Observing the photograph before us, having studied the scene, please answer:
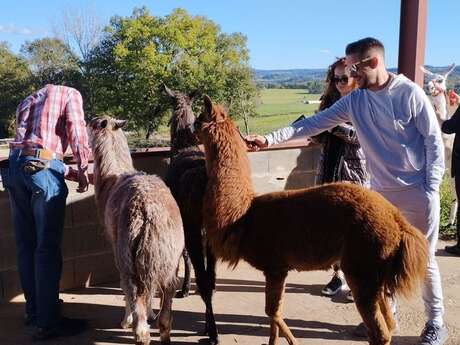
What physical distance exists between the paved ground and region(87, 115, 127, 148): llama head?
1.54m

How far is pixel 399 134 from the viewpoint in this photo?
320cm

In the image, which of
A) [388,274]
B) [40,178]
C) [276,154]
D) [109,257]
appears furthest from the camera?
[276,154]

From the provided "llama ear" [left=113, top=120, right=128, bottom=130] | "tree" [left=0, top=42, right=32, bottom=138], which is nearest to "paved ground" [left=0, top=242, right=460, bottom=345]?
"llama ear" [left=113, top=120, right=128, bottom=130]

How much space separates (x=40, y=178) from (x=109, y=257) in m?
1.66

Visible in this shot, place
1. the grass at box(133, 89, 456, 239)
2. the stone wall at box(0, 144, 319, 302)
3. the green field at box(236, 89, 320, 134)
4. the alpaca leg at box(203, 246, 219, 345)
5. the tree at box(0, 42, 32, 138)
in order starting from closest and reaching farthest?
the alpaca leg at box(203, 246, 219, 345)
the stone wall at box(0, 144, 319, 302)
the grass at box(133, 89, 456, 239)
the green field at box(236, 89, 320, 134)
the tree at box(0, 42, 32, 138)

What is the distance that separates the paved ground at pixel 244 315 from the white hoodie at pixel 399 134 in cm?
137

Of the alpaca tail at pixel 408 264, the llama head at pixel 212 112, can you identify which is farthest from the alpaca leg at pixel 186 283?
the alpaca tail at pixel 408 264

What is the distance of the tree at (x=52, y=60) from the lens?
117 ft

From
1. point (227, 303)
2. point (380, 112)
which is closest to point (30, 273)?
point (227, 303)

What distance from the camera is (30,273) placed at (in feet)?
12.8

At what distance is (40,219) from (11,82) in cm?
3387

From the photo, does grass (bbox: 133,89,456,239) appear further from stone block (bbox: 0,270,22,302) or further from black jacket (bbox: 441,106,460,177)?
stone block (bbox: 0,270,22,302)

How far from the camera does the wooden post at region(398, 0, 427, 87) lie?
18.9 ft

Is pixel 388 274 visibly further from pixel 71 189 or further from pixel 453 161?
pixel 453 161
